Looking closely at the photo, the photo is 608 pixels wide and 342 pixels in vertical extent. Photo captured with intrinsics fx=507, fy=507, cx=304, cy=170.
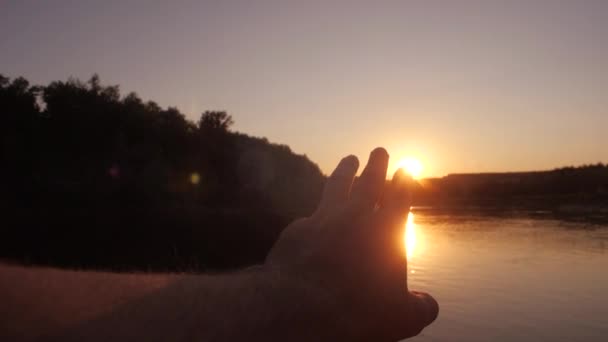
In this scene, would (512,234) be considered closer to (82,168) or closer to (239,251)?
(239,251)

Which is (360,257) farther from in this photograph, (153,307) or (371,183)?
(153,307)

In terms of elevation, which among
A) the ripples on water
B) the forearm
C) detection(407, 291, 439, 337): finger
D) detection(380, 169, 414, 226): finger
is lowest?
the ripples on water

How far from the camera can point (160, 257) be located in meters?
11.4

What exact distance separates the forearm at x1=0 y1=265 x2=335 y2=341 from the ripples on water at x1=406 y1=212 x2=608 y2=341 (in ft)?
7.51

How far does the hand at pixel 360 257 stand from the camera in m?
1.68

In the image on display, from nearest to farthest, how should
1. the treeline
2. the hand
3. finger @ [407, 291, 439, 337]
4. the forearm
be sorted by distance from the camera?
the forearm, the hand, finger @ [407, 291, 439, 337], the treeline

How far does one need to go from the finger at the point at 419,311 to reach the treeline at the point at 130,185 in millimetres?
7834

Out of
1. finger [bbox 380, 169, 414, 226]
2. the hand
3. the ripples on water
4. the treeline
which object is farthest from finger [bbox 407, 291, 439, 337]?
the treeline

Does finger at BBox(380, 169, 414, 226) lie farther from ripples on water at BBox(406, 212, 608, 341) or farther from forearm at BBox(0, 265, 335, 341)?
ripples on water at BBox(406, 212, 608, 341)

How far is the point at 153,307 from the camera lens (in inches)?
47.3

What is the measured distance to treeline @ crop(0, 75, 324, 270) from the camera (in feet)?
38.7

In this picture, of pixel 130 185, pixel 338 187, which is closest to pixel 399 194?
pixel 338 187

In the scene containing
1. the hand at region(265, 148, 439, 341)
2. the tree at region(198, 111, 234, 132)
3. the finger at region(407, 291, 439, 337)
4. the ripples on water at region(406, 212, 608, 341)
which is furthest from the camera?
the tree at region(198, 111, 234, 132)

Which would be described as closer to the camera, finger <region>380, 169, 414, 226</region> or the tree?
finger <region>380, 169, 414, 226</region>
